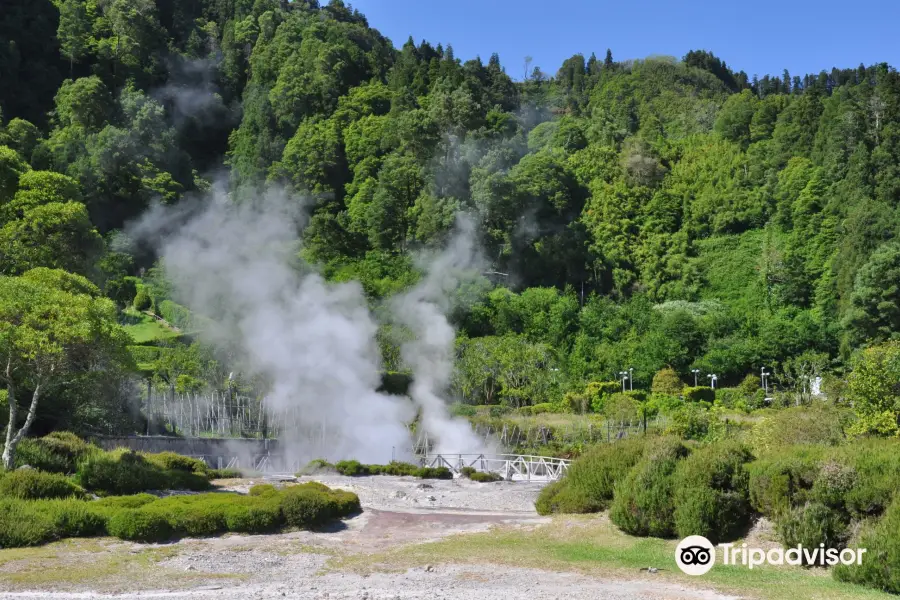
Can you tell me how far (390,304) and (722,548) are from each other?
4697cm

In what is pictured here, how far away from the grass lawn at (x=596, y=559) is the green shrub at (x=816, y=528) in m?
0.58

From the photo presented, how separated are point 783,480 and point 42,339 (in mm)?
17237

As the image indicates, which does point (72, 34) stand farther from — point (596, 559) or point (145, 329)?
point (596, 559)

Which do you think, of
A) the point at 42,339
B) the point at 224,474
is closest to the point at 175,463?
the point at 224,474

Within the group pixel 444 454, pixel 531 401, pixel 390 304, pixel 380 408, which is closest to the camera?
pixel 444 454

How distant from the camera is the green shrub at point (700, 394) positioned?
55188mm

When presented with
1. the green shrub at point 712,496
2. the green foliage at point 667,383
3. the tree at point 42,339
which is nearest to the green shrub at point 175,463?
the tree at point 42,339

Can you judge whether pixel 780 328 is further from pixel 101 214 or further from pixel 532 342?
pixel 101 214

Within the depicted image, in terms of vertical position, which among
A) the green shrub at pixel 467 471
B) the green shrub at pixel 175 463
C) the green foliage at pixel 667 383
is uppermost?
the green foliage at pixel 667 383

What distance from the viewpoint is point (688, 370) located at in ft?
207

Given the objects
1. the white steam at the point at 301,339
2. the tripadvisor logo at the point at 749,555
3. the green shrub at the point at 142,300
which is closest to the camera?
the tripadvisor logo at the point at 749,555

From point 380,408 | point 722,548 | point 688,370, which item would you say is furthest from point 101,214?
point 722,548

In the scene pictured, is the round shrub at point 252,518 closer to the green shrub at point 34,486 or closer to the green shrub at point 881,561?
the green shrub at point 34,486

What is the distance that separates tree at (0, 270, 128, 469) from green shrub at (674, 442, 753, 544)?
49.2ft
